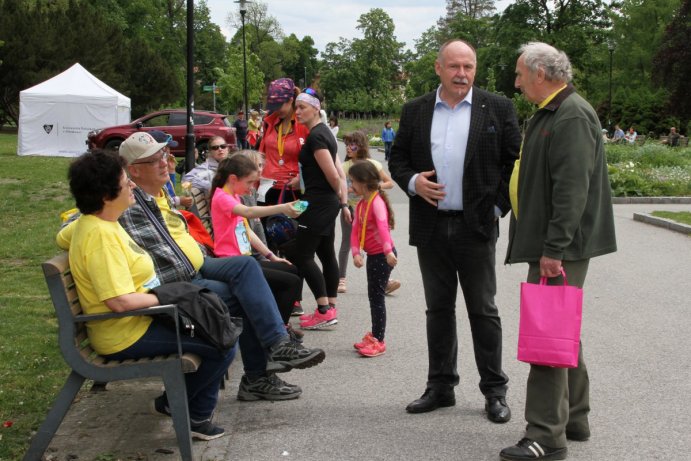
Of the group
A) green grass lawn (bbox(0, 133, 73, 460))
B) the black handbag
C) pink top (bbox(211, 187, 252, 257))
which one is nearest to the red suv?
green grass lawn (bbox(0, 133, 73, 460))

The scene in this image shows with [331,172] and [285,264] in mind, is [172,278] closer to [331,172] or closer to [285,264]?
[285,264]

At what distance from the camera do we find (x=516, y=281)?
32.4ft

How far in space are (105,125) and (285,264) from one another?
1112 inches

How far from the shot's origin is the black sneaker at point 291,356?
507cm

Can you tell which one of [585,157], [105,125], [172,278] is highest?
[585,157]

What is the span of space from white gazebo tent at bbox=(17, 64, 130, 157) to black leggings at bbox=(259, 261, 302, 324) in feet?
89.1

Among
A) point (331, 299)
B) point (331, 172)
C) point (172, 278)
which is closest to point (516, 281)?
point (331, 299)

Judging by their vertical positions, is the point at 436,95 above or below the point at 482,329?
above

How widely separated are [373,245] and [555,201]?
8.62 ft

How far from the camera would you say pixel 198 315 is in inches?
168

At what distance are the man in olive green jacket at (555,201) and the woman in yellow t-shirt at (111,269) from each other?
1.57m

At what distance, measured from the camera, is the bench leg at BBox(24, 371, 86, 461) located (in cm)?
413

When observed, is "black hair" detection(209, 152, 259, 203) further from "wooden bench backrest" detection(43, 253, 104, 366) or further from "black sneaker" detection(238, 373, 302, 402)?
"wooden bench backrest" detection(43, 253, 104, 366)

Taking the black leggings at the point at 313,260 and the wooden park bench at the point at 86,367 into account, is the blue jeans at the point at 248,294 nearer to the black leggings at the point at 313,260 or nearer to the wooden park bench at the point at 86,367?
the wooden park bench at the point at 86,367
